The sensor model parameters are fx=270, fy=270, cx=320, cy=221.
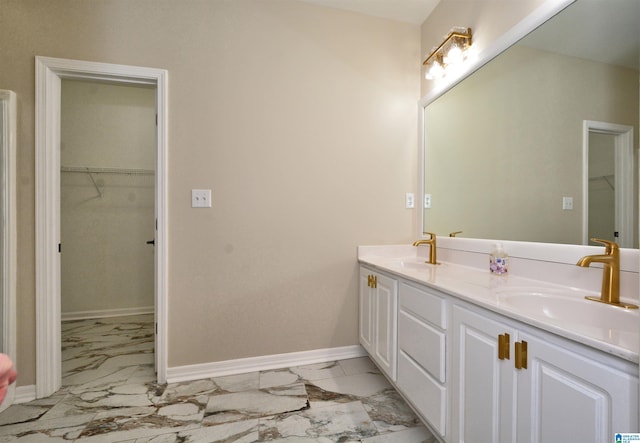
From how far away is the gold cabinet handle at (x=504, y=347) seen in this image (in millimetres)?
855

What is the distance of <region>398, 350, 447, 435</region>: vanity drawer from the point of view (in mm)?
1146

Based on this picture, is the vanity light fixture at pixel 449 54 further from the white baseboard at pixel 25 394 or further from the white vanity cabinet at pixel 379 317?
the white baseboard at pixel 25 394

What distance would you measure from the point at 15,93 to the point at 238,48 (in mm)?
1306

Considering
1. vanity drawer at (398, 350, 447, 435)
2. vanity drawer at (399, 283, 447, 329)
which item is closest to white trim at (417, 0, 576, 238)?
vanity drawer at (399, 283, 447, 329)

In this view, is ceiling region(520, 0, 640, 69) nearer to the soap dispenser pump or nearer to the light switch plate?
the soap dispenser pump

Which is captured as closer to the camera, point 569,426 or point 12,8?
point 569,426

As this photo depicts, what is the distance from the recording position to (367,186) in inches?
83.1

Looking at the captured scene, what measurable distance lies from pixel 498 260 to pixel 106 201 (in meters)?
3.64

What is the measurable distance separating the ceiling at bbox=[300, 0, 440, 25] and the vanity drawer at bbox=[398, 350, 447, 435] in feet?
7.75

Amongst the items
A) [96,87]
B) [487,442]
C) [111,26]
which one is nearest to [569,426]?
[487,442]

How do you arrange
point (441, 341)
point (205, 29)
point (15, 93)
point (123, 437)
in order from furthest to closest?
point (205, 29) → point (15, 93) → point (123, 437) → point (441, 341)

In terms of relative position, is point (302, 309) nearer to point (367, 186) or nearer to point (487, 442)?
point (367, 186)

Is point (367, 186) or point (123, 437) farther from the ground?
point (367, 186)

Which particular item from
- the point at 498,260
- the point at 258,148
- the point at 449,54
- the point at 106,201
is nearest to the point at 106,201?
the point at 106,201
